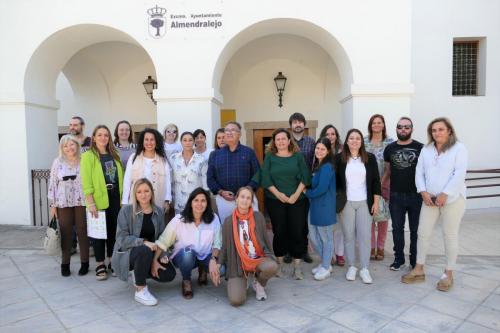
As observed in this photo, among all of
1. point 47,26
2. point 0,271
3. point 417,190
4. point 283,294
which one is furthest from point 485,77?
point 0,271

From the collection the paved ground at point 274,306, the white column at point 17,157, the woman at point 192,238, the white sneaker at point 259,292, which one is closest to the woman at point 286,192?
the paved ground at point 274,306

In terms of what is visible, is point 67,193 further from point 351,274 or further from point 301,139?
point 351,274

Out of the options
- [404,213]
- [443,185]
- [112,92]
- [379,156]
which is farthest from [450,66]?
[112,92]

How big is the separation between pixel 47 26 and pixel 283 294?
18.5 ft

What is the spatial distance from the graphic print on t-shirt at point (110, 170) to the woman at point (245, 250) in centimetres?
148

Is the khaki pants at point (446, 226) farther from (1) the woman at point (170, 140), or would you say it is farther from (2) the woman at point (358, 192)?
(1) the woman at point (170, 140)

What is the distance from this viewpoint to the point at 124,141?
443 centimetres

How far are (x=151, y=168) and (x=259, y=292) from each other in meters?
1.76

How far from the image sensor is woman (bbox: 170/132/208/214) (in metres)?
4.03

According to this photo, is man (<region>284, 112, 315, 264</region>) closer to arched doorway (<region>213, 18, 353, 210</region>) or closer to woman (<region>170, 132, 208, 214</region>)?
woman (<region>170, 132, 208, 214</region>)

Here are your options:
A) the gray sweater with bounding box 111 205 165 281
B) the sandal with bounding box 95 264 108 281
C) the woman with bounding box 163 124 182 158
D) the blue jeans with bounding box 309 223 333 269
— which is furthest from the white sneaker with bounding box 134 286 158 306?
the woman with bounding box 163 124 182 158

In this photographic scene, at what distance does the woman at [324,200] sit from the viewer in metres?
3.67

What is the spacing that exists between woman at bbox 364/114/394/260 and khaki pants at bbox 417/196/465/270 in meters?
0.52

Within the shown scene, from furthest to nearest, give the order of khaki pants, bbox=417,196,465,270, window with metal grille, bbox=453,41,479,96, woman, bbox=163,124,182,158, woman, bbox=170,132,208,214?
window with metal grille, bbox=453,41,479,96 → woman, bbox=163,124,182,158 → woman, bbox=170,132,208,214 → khaki pants, bbox=417,196,465,270
